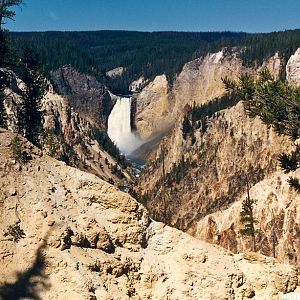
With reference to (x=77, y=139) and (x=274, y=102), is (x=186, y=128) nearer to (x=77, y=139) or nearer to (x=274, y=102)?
(x=77, y=139)

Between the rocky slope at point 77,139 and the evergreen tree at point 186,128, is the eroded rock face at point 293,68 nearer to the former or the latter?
the evergreen tree at point 186,128

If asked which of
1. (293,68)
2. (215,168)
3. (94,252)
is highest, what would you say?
Result: (293,68)

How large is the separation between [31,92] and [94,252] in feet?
96.4

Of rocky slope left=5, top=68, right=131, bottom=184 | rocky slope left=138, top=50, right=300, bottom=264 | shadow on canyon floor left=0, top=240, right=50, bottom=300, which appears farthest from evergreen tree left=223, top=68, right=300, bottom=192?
rocky slope left=5, top=68, right=131, bottom=184

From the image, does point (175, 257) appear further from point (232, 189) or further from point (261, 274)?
point (232, 189)

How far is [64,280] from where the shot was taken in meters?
16.8

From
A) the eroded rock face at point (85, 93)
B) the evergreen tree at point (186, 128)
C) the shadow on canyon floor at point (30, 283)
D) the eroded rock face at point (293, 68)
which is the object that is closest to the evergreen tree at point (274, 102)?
the shadow on canyon floor at point (30, 283)

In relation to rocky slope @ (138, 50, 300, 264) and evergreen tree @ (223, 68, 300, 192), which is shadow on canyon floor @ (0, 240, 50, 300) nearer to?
evergreen tree @ (223, 68, 300, 192)

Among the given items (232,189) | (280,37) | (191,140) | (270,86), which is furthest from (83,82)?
(270,86)

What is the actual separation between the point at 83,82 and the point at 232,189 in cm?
10677

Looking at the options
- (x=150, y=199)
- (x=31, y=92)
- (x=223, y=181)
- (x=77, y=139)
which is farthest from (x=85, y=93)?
(x=31, y=92)

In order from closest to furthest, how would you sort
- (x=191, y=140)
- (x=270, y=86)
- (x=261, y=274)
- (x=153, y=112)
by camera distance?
1. (x=261, y=274)
2. (x=270, y=86)
3. (x=191, y=140)
4. (x=153, y=112)

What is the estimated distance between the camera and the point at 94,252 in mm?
18062

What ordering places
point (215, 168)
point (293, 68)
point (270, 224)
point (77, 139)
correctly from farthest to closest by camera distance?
point (77, 139), point (293, 68), point (215, 168), point (270, 224)
